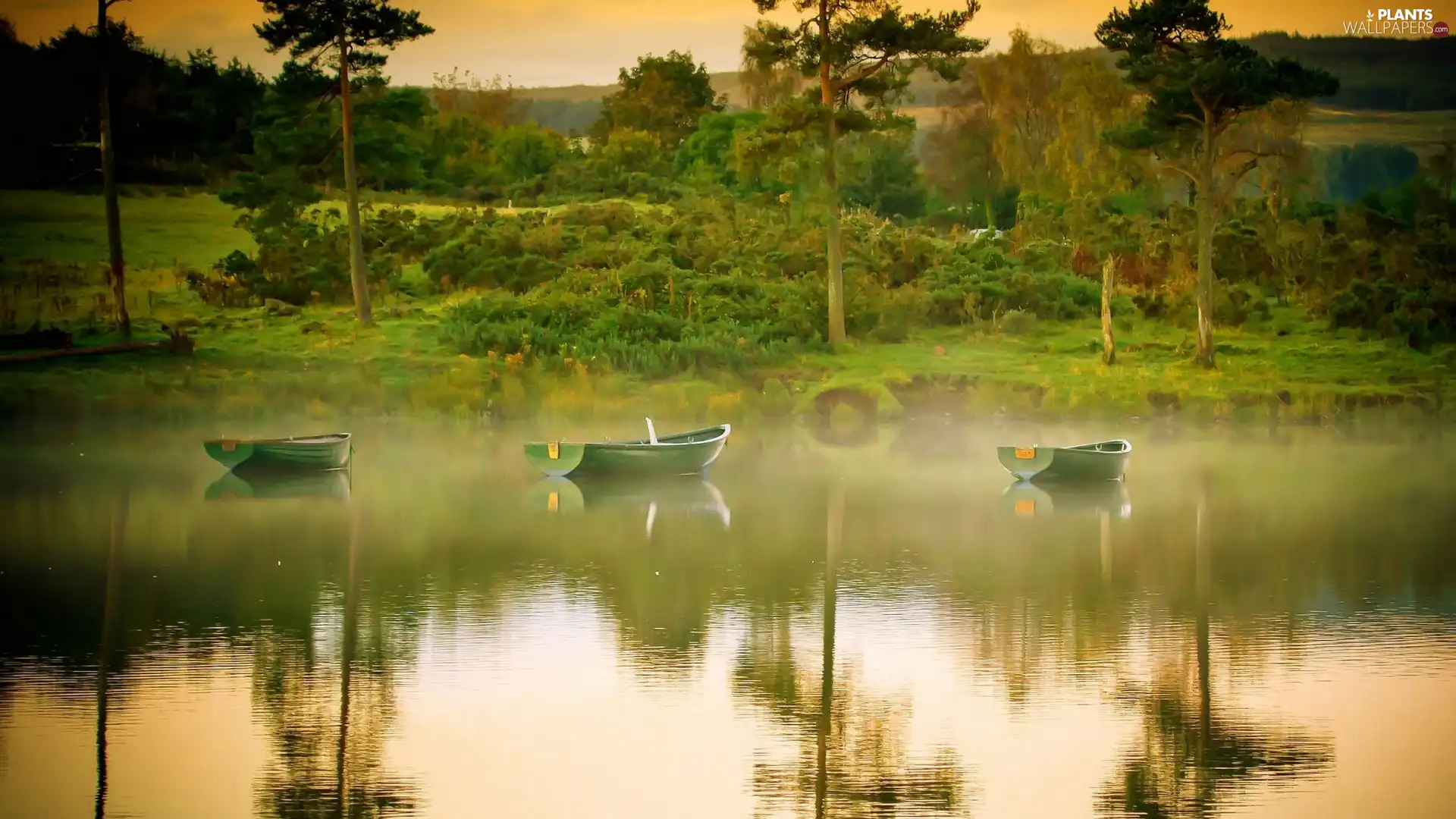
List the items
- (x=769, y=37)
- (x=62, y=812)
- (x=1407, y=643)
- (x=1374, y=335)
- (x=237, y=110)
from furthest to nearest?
(x=237, y=110) → (x=1374, y=335) → (x=769, y=37) → (x=1407, y=643) → (x=62, y=812)

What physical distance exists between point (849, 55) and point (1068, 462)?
18.9 meters

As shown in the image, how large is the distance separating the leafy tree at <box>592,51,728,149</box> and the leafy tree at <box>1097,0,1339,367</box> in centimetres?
3458

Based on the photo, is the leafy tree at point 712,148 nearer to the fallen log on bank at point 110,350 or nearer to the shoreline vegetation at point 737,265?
the shoreline vegetation at point 737,265

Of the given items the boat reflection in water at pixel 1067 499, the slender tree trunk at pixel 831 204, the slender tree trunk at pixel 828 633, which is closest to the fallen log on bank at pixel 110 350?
the slender tree trunk at pixel 831 204

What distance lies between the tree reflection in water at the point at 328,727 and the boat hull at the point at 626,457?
1154cm

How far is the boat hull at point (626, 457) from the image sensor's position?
3009 cm

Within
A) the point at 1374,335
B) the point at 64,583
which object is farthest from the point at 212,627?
the point at 1374,335

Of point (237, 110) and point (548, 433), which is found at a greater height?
point (237, 110)

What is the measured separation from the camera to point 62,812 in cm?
1222

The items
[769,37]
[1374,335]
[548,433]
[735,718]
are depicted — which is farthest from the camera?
[1374,335]

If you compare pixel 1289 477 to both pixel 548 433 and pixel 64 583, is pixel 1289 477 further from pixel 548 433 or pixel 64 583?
pixel 64 583

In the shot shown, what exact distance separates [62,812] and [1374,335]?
141ft

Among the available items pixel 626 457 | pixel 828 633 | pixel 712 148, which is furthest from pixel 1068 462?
pixel 712 148

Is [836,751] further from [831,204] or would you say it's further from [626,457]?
[831,204]
